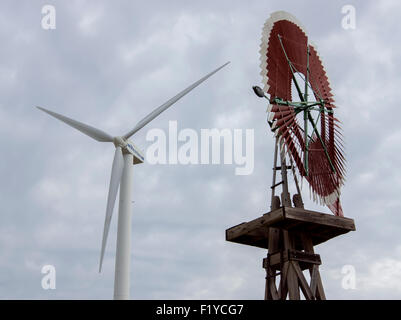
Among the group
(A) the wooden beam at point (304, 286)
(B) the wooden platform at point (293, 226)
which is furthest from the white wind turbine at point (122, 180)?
(A) the wooden beam at point (304, 286)

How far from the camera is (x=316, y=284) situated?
21781 millimetres

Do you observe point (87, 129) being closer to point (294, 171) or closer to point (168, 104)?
point (168, 104)

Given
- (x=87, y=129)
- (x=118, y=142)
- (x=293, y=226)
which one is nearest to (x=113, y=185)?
(x=118, y=142)

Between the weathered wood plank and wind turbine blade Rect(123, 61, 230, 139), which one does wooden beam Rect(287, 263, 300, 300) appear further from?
wind turbine blade Rect(123, 61, 230, 139)

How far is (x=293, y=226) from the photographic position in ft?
70.3

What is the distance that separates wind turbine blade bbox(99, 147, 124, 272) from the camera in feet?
66.5

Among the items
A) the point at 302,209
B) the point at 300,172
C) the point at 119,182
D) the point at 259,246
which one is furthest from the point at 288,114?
the point at 119,182

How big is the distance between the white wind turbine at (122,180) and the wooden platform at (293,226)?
4.23 metres

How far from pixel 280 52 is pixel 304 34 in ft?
11.7

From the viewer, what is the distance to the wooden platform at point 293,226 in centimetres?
2061

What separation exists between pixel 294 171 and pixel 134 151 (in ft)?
22.7

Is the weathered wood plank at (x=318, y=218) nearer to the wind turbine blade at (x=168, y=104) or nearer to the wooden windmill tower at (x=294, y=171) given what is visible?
the wooden windmill tower at (x=294, y=171)

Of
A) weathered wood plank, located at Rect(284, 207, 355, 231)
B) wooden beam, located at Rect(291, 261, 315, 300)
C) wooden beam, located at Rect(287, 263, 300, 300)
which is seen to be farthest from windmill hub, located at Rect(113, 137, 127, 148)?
wooden beam, located at Rect(291, 261, 315, 300)
